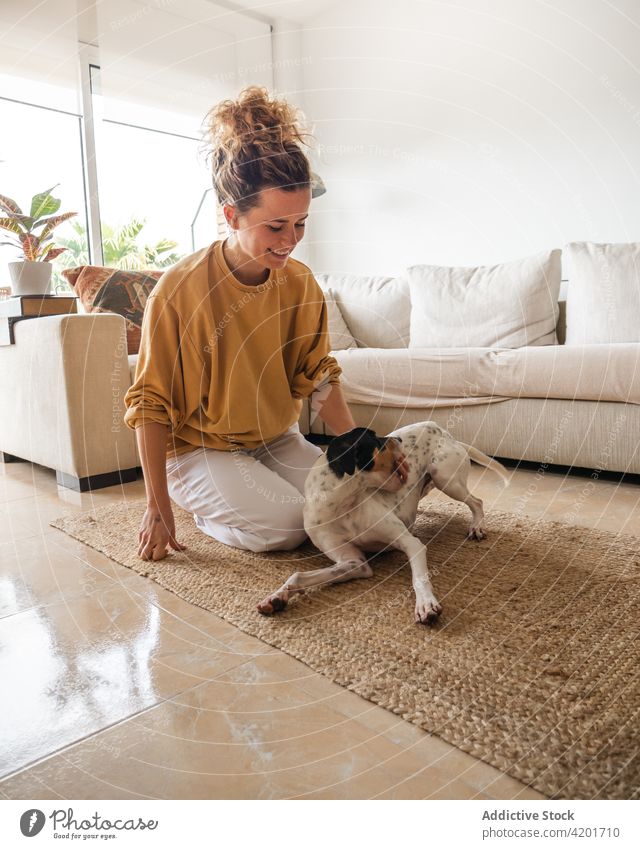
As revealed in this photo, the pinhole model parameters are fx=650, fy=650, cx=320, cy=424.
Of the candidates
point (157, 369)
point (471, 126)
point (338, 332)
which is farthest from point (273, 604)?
point (471, 126)

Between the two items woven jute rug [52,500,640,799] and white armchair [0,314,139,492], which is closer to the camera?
woven jute rug [52,500,640,799]

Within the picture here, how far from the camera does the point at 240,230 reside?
5.09ft

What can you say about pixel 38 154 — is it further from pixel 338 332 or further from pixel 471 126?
pixel 471 126

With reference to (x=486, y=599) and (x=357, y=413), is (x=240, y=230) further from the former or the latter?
(x=357, y=413)

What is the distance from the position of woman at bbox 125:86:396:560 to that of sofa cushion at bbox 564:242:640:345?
154 centimetres

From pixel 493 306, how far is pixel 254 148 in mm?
1936

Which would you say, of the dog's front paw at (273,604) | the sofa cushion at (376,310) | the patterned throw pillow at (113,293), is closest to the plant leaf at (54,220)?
the patterned throw pillow at (113,293)

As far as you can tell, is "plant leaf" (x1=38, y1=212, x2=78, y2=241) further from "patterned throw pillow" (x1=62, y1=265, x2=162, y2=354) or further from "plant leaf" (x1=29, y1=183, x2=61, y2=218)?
"patterned throw pillow" (x1=62, y1=265, x2=162, y2=354)

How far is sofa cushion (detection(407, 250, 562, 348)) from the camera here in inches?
121

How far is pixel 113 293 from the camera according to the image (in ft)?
10.0

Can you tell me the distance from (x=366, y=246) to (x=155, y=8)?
6.93ft

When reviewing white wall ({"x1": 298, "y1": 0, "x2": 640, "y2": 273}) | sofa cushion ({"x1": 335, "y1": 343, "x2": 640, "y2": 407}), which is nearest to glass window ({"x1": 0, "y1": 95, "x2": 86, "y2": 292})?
white wall ({"x1": 298, "y1": 0, "x2": 640, "y2": 273})

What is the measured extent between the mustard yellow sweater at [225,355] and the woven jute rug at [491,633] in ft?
1.14

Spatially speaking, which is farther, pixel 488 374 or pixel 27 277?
pixel 27 277
